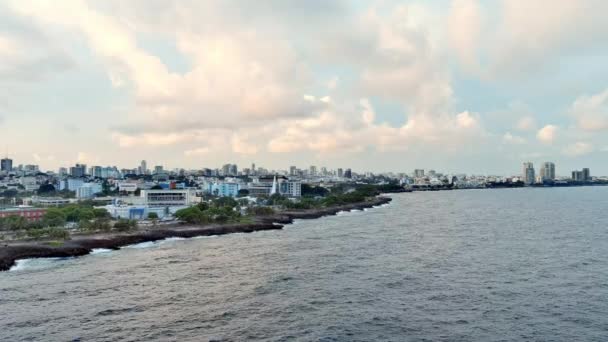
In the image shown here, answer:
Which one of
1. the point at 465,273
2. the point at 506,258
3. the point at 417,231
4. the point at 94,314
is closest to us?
the point at 94,314

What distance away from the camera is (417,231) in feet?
174

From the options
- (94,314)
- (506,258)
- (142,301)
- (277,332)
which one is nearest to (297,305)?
(277,332)

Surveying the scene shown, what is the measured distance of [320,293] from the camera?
25.5 m

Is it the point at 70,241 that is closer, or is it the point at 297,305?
the point at 297,305

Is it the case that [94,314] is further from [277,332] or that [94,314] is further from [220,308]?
[277,332]

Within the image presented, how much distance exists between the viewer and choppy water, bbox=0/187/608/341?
64.8 feet

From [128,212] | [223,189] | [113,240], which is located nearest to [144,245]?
[113,240]

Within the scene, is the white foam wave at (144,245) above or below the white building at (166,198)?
below

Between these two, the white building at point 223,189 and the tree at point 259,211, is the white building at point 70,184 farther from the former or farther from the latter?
the tree at point 259,211

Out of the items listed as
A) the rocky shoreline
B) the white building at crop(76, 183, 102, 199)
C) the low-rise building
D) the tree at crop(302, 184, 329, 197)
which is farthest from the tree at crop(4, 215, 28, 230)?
the tree at crop(302, 184, 329, 197)

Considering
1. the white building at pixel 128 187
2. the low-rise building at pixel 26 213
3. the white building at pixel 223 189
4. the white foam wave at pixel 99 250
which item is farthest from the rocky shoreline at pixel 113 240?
the white building at pixel 128 187

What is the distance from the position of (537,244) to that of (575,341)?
2578cm

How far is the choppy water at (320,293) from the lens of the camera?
19750 millimetres

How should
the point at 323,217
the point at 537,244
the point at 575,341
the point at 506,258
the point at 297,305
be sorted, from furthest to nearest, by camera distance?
the point at 323,217, the point at 537,244, the point at 506,258, the point at 297,305, the point at 575,341
